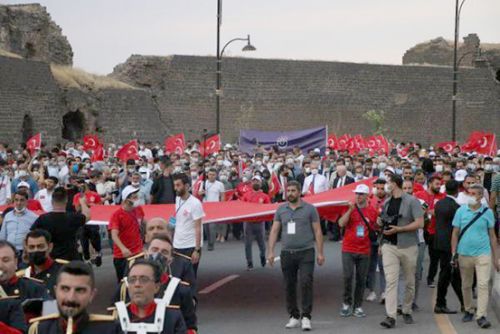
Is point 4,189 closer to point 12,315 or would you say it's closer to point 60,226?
point 60,226

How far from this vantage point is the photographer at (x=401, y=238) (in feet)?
39.4

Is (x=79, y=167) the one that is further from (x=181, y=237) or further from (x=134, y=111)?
(x=134, y=111)

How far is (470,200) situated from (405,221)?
76 cm

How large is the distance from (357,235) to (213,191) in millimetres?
8476

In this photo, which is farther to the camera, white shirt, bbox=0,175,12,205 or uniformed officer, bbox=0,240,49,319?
white shirt, bbox=0,175,12,205

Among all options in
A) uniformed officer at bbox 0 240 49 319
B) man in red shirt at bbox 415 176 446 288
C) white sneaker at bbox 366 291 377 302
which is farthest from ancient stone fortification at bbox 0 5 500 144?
uniformed officer at bbox 0 240 49 319

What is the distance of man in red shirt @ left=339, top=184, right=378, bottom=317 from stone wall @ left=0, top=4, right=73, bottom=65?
110ft

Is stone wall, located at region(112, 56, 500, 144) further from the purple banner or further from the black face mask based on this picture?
the black face mask

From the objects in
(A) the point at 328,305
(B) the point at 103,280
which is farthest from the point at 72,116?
(A) the point at 328,305

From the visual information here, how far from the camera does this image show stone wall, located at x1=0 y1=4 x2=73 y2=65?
4459 cm

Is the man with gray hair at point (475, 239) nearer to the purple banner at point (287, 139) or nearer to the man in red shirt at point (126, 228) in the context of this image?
the man in red shirt at point (126, 228)

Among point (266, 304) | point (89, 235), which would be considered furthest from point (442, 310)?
point (89, 235)

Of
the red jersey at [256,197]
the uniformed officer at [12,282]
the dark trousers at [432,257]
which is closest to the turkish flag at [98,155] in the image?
the red jersey at [256,197]

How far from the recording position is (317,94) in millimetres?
60344
